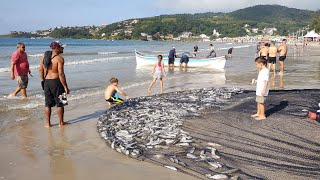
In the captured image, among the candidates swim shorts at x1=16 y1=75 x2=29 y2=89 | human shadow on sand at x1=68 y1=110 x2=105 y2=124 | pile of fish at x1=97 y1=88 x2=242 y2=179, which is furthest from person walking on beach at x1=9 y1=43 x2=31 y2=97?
pile of fish at x1=97 y1=88 x2=242 y2=179

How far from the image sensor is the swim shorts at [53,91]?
26.7 feet

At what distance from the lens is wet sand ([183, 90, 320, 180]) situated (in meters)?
5.77

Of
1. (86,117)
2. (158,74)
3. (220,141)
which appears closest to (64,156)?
(220,141)

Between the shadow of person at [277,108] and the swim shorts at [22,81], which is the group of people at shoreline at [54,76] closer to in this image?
the swim shorts at [22,81]

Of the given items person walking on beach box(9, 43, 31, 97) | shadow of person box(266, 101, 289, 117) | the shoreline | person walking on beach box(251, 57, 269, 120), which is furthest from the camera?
person walking on beach box(9, 43, 31, 97)

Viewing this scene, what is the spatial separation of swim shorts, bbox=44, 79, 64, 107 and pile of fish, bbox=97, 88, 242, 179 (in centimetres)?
119

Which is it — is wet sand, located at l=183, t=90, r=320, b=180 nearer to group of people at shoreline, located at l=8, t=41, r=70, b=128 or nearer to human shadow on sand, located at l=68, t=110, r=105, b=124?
human shadow on sand, located at l=68, t=110, r=105, b=124

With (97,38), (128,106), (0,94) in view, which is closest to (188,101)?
(128,106)

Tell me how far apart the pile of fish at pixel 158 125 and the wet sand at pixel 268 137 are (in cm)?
37

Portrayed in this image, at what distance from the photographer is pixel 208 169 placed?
566 cm

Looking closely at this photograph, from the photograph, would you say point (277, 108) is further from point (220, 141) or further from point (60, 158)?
point (60, 158)

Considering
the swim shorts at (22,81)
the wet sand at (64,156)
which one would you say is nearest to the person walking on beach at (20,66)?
the swim shorts at (22,81)

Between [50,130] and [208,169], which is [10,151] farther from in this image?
[208,169]

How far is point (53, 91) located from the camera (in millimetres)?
8195
